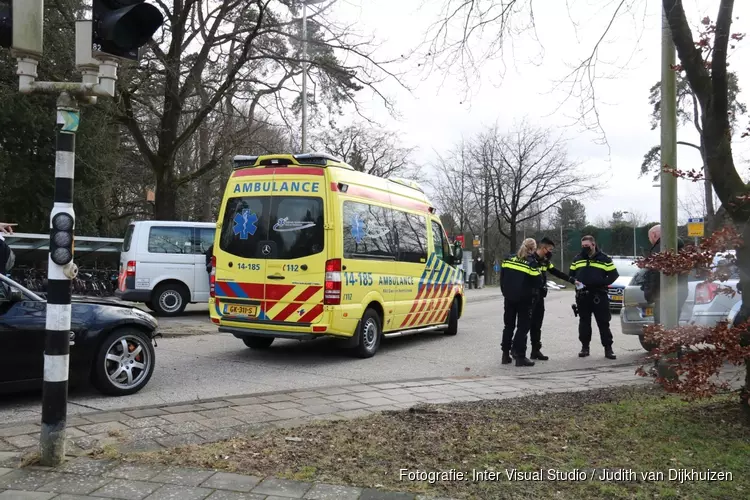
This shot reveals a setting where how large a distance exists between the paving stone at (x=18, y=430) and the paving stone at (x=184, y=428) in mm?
966

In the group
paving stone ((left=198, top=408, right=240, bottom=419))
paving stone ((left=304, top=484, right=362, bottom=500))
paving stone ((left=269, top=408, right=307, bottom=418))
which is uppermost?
paving stone ((left=198, top=408, right=240, bottom=419))

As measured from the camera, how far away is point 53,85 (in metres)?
4.09

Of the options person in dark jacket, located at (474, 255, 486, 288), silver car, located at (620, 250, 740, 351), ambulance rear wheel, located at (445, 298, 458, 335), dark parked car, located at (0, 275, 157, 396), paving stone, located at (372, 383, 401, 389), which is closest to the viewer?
dark parked car, located at (0, 275, 157, 396)

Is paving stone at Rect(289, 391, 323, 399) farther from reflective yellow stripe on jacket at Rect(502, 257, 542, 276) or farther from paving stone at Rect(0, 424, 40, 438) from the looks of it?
reflective yellow stripe on jacket at Rect(502, 257, 542, 276)

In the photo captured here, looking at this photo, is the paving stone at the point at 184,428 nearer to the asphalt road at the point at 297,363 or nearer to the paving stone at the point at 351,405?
the asphalt road at the point at 297,363

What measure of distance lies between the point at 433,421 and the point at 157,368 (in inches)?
164

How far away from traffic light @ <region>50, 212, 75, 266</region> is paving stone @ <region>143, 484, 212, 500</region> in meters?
1.55

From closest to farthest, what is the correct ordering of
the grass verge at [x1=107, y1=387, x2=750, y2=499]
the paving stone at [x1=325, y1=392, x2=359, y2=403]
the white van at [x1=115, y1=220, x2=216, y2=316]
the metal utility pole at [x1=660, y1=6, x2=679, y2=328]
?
1. the grass verge at [x1=107, y1=387, x2=750, y2=499]
2. the paving stone at [x1=325, y1=392, x2=359, y2=403]
3. the metal utility pole at [x1=660, y1=6, x2=679, y2=328]
4. the white van at [x1=115, y1=220, x2=216, y2=316]

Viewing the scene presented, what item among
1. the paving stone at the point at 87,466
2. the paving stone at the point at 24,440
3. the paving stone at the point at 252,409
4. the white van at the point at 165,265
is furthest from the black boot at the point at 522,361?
the white van at the point at 165,265

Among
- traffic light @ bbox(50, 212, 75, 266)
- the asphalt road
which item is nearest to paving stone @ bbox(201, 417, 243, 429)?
the asphalt road

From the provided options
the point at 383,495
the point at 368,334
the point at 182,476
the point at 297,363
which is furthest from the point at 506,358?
the point at 182,476

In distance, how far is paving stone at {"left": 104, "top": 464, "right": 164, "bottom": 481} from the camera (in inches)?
150

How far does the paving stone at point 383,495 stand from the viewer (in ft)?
11.6

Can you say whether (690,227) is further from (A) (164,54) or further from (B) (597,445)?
(B) (597,445)
